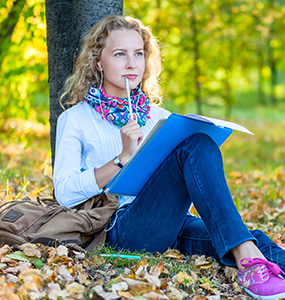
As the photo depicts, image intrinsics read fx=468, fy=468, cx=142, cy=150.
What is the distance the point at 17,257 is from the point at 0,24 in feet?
10.4

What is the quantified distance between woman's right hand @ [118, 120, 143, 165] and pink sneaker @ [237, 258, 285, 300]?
74 cm

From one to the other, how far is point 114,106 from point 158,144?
0.54m

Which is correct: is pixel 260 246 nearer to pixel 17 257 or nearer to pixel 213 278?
pixel 213 278

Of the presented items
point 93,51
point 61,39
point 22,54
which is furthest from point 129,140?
point 22,54

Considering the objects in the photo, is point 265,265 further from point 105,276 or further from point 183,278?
point 105,276

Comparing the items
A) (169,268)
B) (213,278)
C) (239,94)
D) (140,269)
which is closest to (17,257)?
(140,269)

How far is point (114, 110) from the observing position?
266cm

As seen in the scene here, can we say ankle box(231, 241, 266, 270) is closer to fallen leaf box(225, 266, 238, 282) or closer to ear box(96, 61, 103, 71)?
fallen leaf box(225, 266, 238, 282)

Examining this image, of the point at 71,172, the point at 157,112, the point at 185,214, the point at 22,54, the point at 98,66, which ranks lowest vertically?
the point at 185,214

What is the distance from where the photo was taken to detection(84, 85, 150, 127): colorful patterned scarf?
266cm

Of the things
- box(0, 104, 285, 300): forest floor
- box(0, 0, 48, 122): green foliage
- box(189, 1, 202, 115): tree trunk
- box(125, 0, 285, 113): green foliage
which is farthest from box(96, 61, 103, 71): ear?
box(189, 1, 202, 115): tree trunk

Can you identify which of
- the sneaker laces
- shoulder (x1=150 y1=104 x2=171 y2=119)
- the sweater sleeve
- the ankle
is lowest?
the sneaker laces

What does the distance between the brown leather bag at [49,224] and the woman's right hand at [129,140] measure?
319 millimetres

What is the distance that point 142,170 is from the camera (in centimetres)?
232
